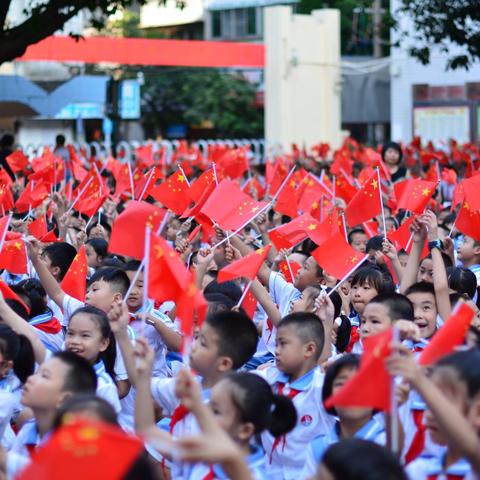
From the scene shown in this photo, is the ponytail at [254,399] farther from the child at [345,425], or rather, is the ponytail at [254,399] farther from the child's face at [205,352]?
the child's face at [205,352]

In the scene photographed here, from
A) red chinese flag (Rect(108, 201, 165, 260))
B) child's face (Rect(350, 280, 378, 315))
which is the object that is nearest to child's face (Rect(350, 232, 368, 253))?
child's face (Rect(350, 280, 378, 315))

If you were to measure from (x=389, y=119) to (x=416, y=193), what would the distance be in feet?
116

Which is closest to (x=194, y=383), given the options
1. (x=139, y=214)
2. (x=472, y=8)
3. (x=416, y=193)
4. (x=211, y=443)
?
(x=211, y=443)

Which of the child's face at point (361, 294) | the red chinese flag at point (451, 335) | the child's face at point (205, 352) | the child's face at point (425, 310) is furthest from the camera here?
the child's face at point (361, 294)

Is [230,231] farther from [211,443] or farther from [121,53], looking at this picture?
[121,53]

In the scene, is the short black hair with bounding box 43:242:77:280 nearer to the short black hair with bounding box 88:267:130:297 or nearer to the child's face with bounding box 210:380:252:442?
the short black hair with bounding box 88:267:130:297

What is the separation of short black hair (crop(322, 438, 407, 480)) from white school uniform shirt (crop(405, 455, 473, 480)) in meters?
0.28

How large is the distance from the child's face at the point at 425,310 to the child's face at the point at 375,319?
536 mm

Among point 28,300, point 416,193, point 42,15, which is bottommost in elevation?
point 28,300

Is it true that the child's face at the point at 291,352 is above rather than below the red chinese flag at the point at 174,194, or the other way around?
below

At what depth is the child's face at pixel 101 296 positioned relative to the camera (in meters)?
6.34

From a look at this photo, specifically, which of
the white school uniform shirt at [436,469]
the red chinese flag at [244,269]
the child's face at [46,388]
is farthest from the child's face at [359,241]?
the white school uniform shirt at [436,469]

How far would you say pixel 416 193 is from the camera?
24.8ft

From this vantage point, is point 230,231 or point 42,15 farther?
point 42,15
